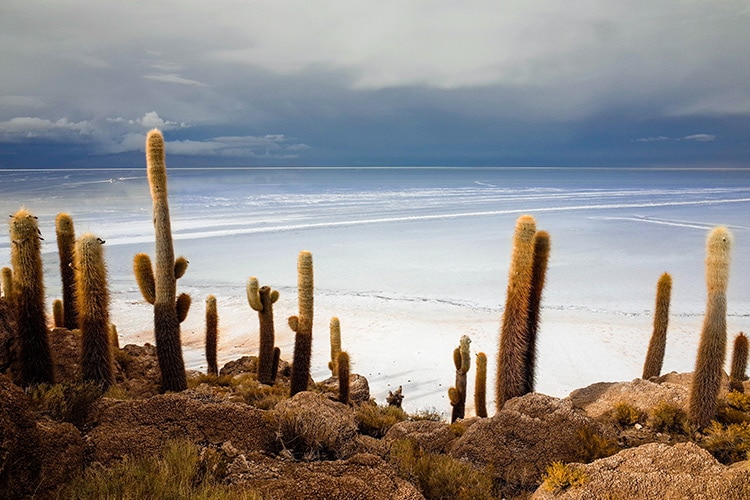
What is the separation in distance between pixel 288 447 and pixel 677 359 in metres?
12.5

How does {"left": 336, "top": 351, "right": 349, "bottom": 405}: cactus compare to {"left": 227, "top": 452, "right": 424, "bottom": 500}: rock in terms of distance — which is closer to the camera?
{"left": 227, "top": 452, "right": 424, "bottom": 500}: rock

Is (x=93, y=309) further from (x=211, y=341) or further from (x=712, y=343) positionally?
(x=712, y=343)

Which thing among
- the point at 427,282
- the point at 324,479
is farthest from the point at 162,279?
the point at 427,282

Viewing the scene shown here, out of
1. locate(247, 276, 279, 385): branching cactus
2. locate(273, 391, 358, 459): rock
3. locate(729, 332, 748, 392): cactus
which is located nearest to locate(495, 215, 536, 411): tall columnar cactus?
locate(273, 391, 358, 459): rock

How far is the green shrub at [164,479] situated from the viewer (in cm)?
313

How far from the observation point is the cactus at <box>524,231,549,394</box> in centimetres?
759

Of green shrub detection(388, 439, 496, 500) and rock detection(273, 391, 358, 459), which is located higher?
rock detection(273, 391, 358, 459)

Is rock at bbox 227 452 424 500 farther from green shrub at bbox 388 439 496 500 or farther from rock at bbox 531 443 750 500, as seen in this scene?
rock at bbox 531 443 750 500

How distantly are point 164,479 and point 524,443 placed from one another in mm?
3614

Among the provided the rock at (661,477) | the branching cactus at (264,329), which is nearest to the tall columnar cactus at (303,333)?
the branching cactus at (264,329)

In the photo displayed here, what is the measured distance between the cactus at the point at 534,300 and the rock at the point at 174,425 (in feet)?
14.6

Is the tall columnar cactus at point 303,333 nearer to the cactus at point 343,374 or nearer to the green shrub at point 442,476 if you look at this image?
the cactus at point 343,374

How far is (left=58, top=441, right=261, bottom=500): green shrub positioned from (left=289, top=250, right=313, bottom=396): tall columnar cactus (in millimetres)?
4944

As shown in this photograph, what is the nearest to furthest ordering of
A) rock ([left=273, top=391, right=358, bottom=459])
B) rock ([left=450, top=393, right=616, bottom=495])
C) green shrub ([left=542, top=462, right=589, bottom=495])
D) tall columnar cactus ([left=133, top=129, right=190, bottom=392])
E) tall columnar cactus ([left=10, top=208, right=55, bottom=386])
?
green shrub ([left=542, top=462, right=589, bottom=495])
rock ([left=273, top=391, right=358, bottom=459])
rock ([left=450, top=393, right=616, bottom=495])
tall columnar cactus ([left=10, top=208, right=55, bottom=386])
tall columnar cactus ([left=133, top=129, right=190, bottom=392])
